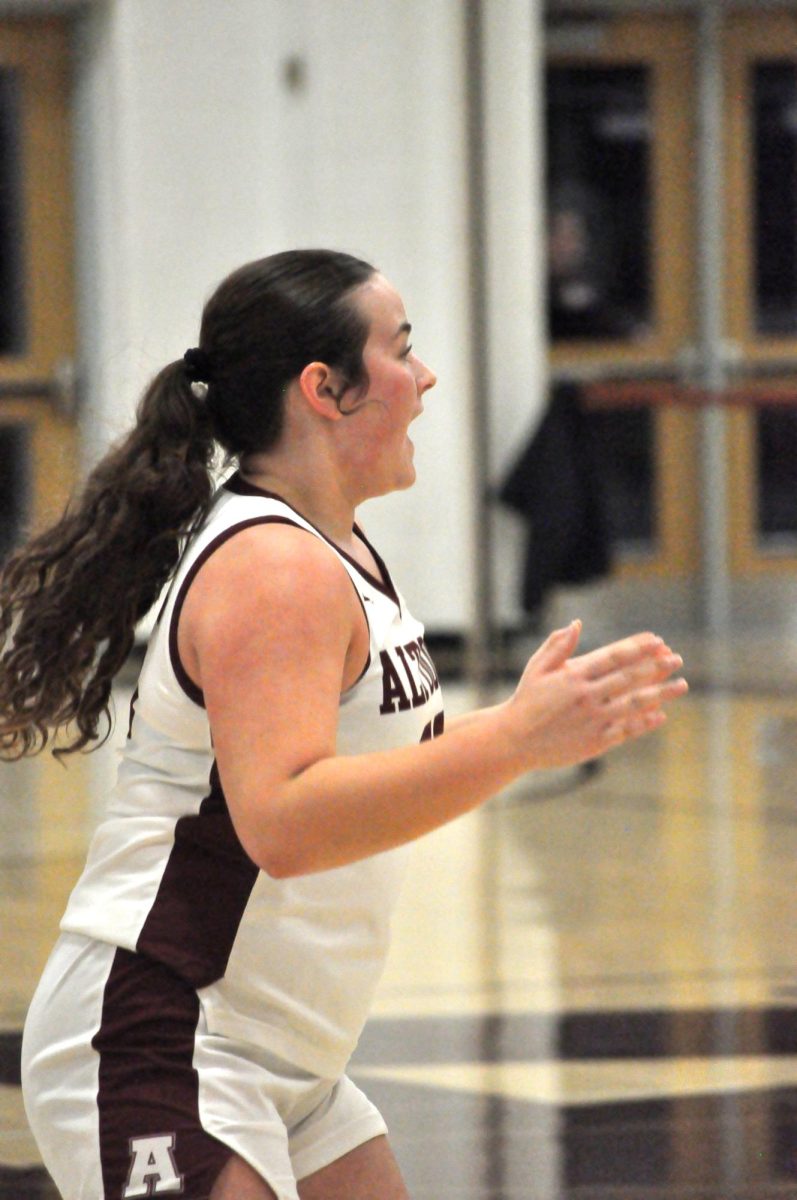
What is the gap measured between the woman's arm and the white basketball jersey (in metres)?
0.09

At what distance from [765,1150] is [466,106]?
6.18 meters

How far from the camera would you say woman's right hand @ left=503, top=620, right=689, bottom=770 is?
136 centimetres

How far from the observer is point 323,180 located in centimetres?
802

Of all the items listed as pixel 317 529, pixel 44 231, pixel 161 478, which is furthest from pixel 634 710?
pixel 44 231

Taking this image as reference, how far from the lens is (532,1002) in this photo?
3.52 metres

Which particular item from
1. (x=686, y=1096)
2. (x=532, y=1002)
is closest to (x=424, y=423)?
(x=532, y=1002)

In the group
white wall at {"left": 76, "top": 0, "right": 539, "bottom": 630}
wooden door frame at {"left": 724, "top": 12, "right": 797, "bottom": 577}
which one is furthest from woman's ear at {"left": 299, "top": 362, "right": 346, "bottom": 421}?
wooden door frame at {"left": 724, "top": 12, "right": 797, "bottom": 577}

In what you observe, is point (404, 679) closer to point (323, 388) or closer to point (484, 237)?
point (323, 388)

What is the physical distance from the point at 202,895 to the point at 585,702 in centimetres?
37

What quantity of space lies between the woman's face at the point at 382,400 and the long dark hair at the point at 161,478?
1cm

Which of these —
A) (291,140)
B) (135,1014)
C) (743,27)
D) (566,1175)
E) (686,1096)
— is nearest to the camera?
(135,1014)

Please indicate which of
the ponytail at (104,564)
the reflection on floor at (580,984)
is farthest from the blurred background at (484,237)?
the ponytail at (104,564)

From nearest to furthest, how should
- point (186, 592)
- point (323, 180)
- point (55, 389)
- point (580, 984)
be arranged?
point (186, 592) → point (580, 984) → point (323, 180) → point (55, 389)

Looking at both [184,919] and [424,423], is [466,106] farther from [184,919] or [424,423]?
[184,919]
